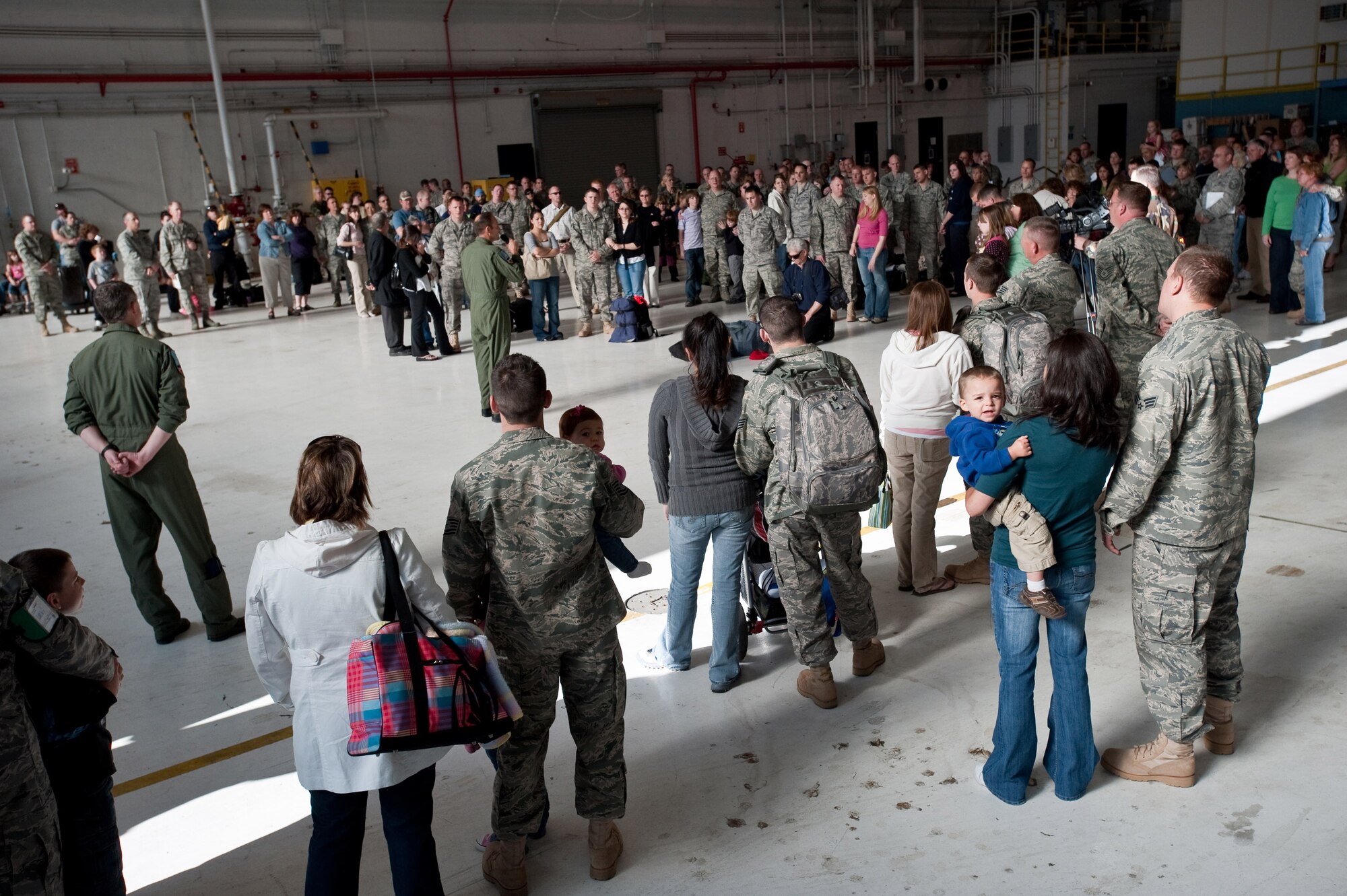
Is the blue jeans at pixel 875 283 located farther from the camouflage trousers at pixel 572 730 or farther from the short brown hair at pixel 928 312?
the camouflage trousers at pixel 572 730

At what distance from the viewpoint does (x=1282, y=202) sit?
31.3 ft

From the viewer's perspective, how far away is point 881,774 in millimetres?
3361

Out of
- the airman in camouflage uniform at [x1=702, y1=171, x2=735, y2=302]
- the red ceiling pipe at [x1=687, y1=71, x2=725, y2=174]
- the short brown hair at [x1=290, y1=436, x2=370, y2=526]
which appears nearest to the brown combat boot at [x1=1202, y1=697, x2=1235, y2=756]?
the short brown hair at [x1=290, y1=436, x2=370, y2=526]

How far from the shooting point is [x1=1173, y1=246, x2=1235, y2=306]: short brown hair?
9.71ft

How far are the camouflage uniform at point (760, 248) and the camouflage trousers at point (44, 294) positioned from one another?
31.5ft

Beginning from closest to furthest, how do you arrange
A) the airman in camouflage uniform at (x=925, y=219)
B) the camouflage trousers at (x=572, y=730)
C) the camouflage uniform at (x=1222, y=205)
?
1. the camouflage trousers at (x=572, y=730)
2. the camouflage uniform at (x=1222, y=205)
3. the airman in camouflage uniform at (x=925, y=219)

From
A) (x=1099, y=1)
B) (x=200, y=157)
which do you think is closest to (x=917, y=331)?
(x=200, y=157)

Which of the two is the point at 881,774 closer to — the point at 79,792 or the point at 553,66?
the point at 79,792

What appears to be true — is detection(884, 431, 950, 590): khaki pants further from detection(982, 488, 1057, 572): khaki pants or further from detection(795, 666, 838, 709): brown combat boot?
detection(982, 488, 1057, 572): khaki pants

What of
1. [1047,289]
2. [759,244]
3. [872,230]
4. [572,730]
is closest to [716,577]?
[572,730]

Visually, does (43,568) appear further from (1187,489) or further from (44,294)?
(44,294)

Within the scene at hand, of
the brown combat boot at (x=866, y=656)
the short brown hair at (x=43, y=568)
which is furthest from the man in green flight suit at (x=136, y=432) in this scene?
the brown combat boot at (x=866, y=656)

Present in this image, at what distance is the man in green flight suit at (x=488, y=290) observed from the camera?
313 inches

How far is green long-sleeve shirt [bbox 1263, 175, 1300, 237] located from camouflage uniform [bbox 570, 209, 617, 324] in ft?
21.9
